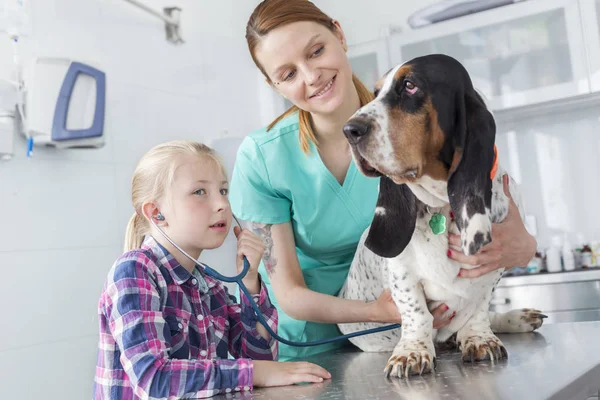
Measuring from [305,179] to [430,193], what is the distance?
603 mm

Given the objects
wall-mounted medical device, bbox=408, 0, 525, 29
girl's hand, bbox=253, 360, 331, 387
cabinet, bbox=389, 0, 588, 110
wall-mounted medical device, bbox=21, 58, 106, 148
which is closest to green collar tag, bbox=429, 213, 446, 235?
girl's hand, bbox=253, 360, 331, 387

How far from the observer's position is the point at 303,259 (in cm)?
190

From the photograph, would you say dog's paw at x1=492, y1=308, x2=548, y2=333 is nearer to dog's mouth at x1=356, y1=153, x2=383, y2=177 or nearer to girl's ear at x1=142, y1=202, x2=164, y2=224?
dog's mouth at x1=356, y1=153, x2=383, y2=177

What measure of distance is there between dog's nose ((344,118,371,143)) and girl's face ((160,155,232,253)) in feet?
1.46

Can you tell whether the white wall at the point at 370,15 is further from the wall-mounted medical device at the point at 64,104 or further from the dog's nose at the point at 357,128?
the dog's nose at the point at 357,128

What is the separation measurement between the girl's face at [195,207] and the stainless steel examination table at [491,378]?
1.22 feet

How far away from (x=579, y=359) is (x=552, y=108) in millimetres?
3118

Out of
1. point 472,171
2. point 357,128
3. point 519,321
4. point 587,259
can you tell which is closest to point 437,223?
point 472,171

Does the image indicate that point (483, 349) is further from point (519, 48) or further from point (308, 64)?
point (519, 48)

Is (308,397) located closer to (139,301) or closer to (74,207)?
(139,301)

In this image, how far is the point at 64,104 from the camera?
2672 millimetres

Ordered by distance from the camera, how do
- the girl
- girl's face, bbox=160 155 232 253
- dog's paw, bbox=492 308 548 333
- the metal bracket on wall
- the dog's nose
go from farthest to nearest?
1. the metal bracket on wall
2. dog's paw, bbox=492 308 548 333
3. girl's face, bbox=160 155 232 253
4. the girl
5. the dog's nose

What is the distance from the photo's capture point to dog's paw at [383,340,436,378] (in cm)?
119

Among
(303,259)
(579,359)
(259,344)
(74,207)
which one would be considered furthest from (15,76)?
(579,359)
